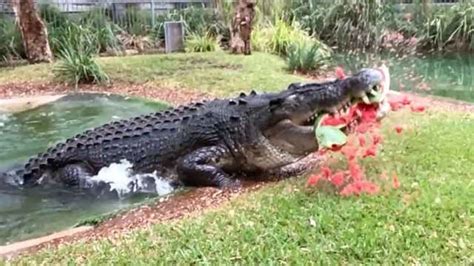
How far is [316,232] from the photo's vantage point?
121 inches

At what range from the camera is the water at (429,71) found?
908cm

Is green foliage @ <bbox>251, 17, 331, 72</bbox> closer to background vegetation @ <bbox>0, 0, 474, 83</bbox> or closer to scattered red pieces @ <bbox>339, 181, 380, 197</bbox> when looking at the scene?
background vegetation @ <bbox>0, 0, 474, 83</bbox>

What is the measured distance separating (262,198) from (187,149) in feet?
3.20

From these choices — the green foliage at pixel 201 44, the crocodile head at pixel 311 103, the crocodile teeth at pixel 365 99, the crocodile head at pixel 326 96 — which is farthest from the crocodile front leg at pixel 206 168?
the green foliage at pixel 201 44

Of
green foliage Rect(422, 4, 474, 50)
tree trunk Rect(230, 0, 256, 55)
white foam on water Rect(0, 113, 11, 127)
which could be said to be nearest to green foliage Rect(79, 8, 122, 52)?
tree trunk Rect(230, 0, 256, 55)

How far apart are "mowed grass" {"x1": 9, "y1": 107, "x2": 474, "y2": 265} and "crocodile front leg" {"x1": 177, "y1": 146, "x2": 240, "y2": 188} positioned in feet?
1.39

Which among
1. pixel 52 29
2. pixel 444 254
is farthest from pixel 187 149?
pixel 52 29

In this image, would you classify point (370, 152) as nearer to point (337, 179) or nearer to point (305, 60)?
point (337, 179)

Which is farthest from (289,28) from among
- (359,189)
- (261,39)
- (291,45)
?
(359,189)

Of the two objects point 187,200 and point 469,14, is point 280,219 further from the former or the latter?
point 469,14

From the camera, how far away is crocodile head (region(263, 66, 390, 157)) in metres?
3.87

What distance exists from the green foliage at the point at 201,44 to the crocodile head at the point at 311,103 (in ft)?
26.2

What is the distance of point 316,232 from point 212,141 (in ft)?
4.87

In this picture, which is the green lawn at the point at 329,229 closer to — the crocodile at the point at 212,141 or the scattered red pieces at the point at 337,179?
the scattered red pieces at the point at 337,179
